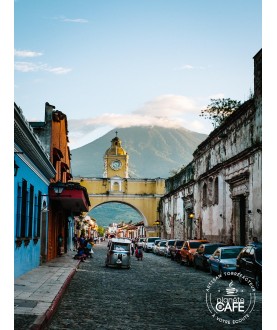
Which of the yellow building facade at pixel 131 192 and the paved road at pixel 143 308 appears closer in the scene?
the paved road at pixel 143 308

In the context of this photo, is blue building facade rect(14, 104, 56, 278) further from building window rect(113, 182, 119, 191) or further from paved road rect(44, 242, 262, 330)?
building window rect(113, 182, 119, 191)

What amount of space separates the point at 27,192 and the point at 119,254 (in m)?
7.61

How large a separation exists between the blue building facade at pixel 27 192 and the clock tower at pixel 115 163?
159ft

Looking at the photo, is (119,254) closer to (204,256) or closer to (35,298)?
(204,256)

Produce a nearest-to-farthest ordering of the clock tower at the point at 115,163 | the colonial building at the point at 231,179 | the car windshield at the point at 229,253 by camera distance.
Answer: the car windshield at the point at 229,253
the colonial building at the point at 231,179
the clock tower at the point at 115,163

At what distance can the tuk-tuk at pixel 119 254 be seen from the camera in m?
23.8

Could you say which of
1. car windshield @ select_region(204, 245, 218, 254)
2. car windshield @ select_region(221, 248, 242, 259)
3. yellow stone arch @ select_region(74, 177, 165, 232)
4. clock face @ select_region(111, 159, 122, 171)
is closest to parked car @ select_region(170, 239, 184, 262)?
car windshield @ select_region(204, 245, 218, 254)

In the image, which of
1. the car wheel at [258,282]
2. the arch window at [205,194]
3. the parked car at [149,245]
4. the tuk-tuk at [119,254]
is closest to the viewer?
the car wheel at [258,282]

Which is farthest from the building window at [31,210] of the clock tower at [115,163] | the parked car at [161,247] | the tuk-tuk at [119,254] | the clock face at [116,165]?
the clock face at [116,165]

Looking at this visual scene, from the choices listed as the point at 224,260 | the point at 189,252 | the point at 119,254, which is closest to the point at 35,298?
the point at 224,260

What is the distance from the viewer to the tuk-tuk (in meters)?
23.8

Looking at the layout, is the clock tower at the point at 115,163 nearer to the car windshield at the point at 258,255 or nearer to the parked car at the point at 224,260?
the parked car at the point at 224,260

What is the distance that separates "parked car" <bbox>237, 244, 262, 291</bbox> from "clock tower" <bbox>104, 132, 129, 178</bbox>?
182 ft
